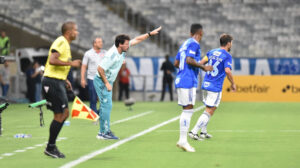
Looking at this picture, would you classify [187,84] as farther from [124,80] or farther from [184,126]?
[124,80]

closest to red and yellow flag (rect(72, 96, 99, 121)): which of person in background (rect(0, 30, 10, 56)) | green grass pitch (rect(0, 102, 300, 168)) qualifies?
green grass pitch (rect(0, 102, 300, 168))

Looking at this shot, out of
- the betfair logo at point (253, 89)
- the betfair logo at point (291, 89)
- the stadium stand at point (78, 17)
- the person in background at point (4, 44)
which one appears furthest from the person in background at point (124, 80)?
the betfair logo at point (291, 89)

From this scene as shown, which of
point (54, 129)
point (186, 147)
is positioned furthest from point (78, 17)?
point (54, 129)

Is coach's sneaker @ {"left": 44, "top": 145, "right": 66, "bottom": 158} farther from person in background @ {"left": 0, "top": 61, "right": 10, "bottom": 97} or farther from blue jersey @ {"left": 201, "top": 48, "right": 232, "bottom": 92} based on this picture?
person in background @ {"left": 0, "top": 61, "right": 10, "bottom": 97}

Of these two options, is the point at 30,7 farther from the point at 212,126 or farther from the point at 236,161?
the point at 236,161

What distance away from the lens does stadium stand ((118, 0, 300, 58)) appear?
35812 millimetres

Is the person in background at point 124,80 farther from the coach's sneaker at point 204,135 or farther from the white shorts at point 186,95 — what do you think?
the white shorts at point 186,95

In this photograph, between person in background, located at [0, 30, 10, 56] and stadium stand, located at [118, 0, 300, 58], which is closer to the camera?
person in background, located at [0, 30, 10, 56]

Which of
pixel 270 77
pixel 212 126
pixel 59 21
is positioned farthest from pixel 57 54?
pixel 59 21

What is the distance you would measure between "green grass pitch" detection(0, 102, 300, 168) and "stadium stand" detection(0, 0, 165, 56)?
18.5 meters

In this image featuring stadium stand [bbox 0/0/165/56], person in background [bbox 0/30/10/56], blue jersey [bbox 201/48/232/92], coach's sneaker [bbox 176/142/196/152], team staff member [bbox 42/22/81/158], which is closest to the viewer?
team staff member [bbox 42/22/81/158]

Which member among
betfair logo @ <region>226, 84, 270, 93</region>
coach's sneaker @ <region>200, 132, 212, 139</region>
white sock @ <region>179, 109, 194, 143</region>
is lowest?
betfair logo @ <region>226, 84, 270, 93</region>

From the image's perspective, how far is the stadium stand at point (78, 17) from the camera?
37.3m

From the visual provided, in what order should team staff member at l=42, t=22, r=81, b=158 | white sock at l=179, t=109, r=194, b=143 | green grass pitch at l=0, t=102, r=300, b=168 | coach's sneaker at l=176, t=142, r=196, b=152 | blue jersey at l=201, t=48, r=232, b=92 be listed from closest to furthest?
green grass pitch at l=0, t=102, r=300, b=168 < team staff member at l=42, t=22, r=81, b=158 < coach's sneaker at l=176, t=142, r=196, b=152 < white sock at l=179, t=109, r=194, b=143 < blue jersey at l=201, t=48, r=232, b=92
